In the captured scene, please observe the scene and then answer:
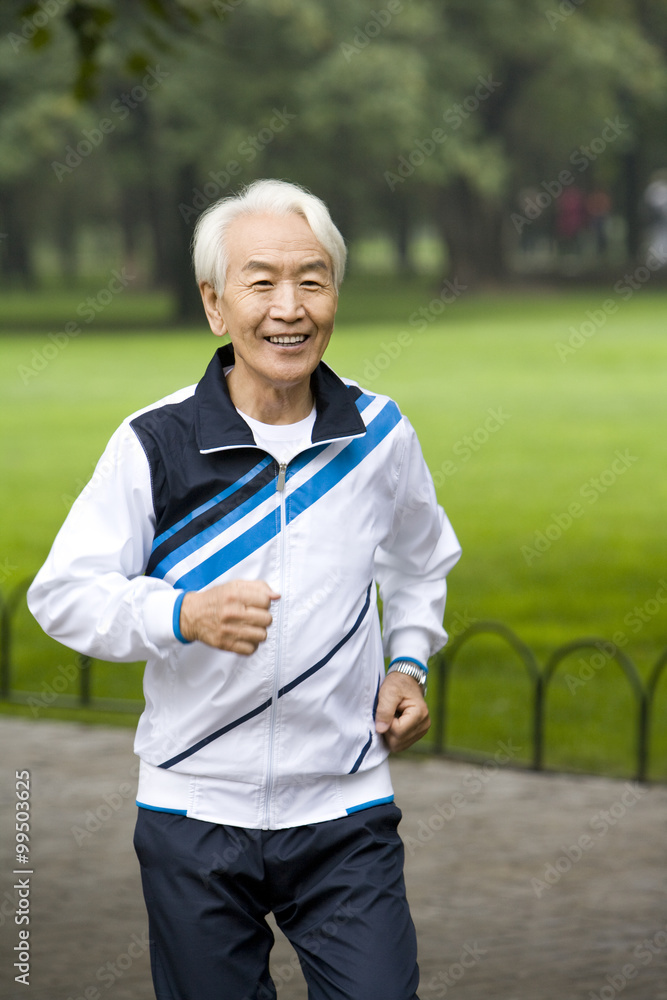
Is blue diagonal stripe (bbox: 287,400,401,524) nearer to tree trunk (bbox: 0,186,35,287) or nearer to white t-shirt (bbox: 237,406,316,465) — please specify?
white t-shirt (bbox: 237,406,316,465)

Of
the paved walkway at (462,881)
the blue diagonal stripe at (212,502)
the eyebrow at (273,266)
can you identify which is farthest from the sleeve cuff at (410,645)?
the paved walkway at (462,881)

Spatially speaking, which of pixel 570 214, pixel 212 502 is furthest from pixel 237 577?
pixel 570 214

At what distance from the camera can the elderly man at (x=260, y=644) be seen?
263cm

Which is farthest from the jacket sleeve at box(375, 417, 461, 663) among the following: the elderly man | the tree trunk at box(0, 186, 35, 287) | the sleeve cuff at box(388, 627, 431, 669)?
the tree trunk at box(0, 186, 35, 287)

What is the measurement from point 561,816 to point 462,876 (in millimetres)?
793

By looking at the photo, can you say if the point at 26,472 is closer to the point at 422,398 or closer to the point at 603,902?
the point at 422,398

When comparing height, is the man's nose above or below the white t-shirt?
above

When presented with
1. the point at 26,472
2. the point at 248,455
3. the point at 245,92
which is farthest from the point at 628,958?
the point at 245,92

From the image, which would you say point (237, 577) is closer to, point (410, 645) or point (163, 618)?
point (163, 618)

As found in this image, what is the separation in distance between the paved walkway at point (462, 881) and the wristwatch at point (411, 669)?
184 centimetres

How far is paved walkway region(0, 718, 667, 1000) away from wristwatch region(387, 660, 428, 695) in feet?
6.05

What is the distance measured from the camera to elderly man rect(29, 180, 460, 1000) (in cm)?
263

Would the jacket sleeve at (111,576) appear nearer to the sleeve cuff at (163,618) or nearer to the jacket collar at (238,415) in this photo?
the sleeve cuff at (163,618)

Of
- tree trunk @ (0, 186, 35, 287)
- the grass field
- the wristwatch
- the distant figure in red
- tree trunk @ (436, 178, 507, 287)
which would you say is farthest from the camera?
the distant figure in red
